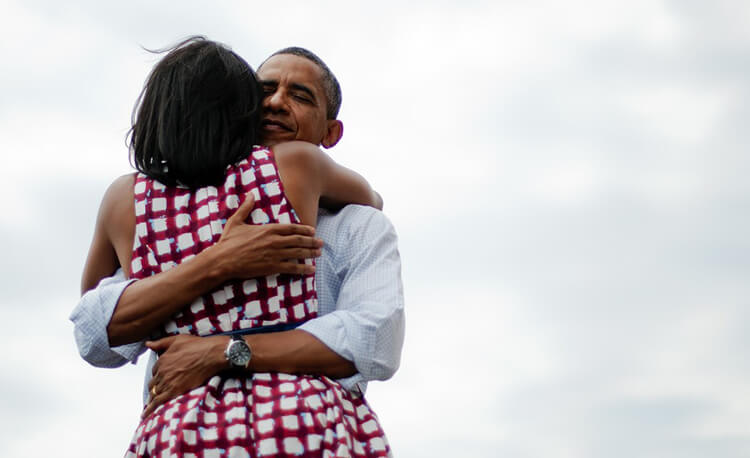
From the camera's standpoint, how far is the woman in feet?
8.46

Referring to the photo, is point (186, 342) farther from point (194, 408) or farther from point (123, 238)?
point (123, 238)

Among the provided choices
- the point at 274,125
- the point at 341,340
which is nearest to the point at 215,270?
the point at 341,340

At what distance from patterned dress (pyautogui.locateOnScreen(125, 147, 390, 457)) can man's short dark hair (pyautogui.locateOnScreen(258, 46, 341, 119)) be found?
3.07ft

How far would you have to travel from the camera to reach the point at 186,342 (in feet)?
8.91

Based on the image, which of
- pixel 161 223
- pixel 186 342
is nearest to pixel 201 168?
pixel 161 223

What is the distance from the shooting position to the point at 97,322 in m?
2.83

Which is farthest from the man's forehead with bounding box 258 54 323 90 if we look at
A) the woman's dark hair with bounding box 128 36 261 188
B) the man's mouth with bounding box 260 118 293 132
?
the woman's dark hair with bounding box 128 36 261 188

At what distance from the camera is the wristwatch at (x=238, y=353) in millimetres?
2646

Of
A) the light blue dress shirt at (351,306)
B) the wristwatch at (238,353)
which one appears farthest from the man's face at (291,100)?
the wristwatch at (238,353)

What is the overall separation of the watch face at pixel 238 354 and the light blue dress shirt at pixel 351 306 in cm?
19

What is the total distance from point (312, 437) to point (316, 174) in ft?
2.74

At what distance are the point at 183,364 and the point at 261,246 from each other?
39 cm

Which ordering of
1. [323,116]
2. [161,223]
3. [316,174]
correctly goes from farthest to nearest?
[323,116] < [316,174] < [161,223]

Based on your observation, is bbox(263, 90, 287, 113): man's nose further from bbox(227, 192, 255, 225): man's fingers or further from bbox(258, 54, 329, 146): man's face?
bbox(227, 192, 255, 225): man's fingers
